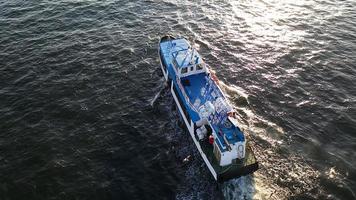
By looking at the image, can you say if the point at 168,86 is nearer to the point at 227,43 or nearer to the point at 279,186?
the point at 227,43

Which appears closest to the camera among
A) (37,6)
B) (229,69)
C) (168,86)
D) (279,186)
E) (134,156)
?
(279,186)

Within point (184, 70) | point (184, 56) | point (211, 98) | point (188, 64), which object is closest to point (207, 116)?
point (211, 98)

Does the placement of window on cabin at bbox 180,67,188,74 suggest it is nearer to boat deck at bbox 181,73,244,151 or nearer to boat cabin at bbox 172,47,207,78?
boat cabin at bbox 172,47,207,78

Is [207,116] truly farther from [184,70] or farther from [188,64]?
[188,64]

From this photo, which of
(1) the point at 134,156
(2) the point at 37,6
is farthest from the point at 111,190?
(2) the point at 37,6

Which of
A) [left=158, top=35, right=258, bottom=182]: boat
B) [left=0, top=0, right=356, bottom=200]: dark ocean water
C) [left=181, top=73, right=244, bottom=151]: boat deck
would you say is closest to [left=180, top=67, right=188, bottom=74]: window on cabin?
[left=158, top=35, right=258, bottom=182]: boat

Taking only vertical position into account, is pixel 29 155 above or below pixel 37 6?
below
